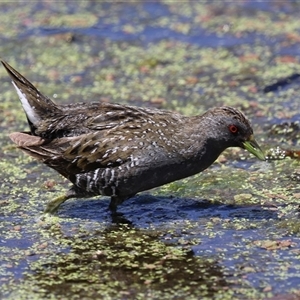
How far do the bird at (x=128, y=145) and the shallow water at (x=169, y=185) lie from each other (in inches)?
17.0

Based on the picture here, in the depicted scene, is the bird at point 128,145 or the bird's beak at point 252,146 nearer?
the bird at point 128,145

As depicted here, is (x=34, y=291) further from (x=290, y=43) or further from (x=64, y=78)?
(x=290, y=43)

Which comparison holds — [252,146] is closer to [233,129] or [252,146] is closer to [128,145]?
[233,129]

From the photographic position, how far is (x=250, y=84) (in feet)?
42.2

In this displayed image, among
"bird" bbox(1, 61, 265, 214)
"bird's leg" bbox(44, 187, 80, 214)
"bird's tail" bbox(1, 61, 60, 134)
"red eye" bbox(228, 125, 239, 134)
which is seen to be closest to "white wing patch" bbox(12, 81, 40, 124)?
"bird's tail" bbox(1, 61, 60, 134)

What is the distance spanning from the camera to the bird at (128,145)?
8.20m

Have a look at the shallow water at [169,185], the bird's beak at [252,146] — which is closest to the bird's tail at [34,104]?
the shallow water at [169,185]

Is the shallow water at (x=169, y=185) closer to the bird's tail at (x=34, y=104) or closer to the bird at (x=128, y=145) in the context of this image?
the bird at (x=128, y=145)

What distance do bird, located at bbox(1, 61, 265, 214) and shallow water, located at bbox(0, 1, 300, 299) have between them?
432 millimetres

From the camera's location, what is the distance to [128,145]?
8.23 meters

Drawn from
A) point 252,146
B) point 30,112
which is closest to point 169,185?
point 252,146

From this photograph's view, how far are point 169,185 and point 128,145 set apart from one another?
1.34 m

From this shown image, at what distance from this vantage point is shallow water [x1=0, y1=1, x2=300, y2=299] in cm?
720

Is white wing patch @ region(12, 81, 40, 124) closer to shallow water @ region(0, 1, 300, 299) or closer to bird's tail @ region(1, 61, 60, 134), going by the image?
bird's tail @ region(1, 61, 60, 134)
